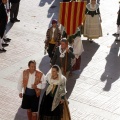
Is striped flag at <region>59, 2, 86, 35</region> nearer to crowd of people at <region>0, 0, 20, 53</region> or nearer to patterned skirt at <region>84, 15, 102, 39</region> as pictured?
crowd of people at <region>0, 0, 20, 53</region>

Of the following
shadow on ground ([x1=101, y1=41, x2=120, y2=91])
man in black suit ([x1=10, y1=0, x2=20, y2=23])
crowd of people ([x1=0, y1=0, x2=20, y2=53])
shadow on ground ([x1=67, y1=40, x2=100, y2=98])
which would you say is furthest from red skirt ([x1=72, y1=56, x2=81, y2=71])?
man in black suit ([x1=10, y1=0, x2=20, y2=23])

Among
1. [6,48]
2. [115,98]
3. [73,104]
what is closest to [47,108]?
[73,104]

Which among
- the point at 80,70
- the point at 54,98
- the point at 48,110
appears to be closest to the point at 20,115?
the point at 48,110

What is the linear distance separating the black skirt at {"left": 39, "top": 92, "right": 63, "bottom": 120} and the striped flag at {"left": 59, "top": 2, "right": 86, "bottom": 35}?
9.46ft

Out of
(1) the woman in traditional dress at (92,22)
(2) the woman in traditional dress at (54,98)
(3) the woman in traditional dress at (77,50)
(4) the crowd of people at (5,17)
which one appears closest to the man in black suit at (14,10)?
(4) the crowd of people at (5,17)

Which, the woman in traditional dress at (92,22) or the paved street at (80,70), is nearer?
the paved street at (80,70)

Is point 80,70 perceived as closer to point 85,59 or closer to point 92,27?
point 85,59

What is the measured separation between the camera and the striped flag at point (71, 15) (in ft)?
35.7

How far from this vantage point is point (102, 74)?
1236 cm

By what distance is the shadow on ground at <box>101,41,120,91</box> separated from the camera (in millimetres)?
11906

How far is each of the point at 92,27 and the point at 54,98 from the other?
6.41 metres

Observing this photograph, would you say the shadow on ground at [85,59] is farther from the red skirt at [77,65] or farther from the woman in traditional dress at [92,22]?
the woman in traditional dress at [92,22]

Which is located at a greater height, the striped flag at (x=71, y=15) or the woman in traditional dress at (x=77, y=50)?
the striped flag at (x=71, y=15)

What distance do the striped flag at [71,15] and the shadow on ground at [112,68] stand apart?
183cm
